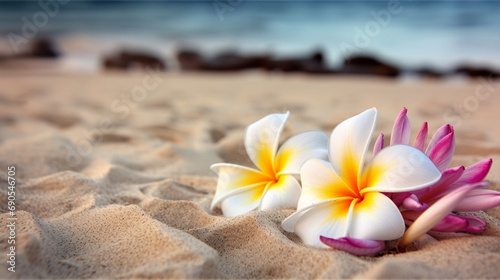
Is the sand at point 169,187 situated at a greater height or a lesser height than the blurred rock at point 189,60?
greater

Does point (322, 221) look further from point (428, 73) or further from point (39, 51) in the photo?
point (39, 51)

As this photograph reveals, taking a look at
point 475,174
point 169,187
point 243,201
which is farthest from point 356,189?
point 169,187

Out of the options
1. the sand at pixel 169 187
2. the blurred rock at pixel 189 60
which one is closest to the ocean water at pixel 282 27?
the blurred rock at pixel 189 60

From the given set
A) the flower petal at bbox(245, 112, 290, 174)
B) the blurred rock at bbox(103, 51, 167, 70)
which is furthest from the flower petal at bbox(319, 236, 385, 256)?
the blurred rock at bbox(103, 51, 167, 70)

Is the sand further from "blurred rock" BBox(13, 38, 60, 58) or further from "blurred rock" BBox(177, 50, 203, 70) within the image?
"blurred rock" BBox(13, 38, 60, 58)

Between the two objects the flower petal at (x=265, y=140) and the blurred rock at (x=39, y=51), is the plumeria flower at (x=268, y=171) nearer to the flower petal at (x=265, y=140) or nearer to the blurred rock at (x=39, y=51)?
the flower petal at (x=265, y=140)

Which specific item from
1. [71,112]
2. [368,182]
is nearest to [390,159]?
[368,182]

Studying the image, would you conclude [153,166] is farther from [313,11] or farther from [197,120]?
[313,11]
